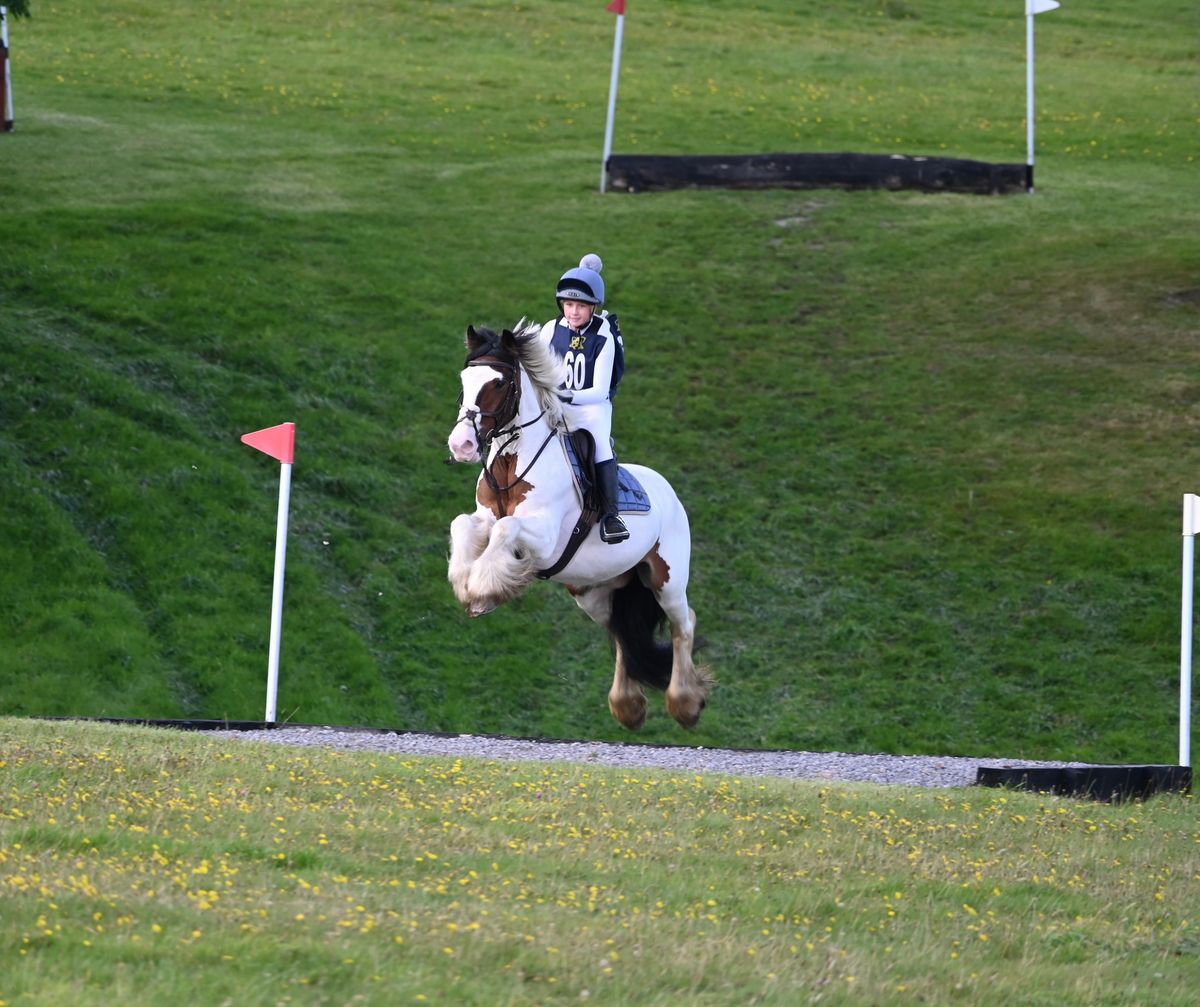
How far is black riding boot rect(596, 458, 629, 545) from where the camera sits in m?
11.8

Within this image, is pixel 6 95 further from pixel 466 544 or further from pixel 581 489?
pixel 466 544

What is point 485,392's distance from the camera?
10.7 metres

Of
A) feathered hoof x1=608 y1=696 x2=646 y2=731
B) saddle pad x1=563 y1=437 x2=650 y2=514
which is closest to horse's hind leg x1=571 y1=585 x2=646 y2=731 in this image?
feathered hoof x1=608 y1=696 x2=646 y2=731

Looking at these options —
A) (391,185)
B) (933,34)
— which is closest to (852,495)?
(391,185)

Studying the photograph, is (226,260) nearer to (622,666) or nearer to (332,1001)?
(622,666)

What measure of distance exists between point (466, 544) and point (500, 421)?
33.3 inches

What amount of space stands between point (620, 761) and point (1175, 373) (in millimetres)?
15409

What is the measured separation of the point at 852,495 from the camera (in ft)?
76.4

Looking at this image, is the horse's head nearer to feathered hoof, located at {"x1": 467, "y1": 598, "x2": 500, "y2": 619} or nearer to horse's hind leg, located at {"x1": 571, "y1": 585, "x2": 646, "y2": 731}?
feathered hoof, located at {"x1": 467, "y1": 598, "x2": 500, "y2": 619}

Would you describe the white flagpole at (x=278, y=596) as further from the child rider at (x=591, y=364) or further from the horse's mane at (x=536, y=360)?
the horse's mane at (x=536, y=360)

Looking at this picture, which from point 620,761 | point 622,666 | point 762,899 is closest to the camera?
point 762,899

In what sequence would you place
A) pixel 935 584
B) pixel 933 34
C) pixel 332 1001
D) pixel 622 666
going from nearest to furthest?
pixel 332 1001, pixel 622 666, pixel 935 584, pixel 933 34

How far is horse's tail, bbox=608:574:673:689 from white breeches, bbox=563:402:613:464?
1620 mm

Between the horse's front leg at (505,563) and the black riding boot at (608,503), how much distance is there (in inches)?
28.8
